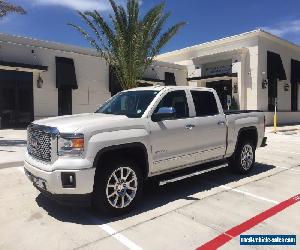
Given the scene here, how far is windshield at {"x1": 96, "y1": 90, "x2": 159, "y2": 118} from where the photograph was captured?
17.7 ft

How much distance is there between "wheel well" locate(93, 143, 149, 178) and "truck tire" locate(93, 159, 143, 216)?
0.29ft

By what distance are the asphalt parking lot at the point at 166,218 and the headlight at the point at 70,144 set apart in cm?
103

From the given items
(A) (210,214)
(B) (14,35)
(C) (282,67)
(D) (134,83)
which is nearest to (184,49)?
(C) (282,67)

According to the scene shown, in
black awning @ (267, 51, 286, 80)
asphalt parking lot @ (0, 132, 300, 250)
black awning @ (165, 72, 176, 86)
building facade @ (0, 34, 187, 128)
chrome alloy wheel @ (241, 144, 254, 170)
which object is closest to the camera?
asphalt parking lot @ (0, 132, 300, 250)

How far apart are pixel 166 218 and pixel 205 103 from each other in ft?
8.62

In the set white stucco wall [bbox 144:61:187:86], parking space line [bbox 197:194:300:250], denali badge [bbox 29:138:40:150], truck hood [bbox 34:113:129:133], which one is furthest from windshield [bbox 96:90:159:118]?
white stucco wall [bbox 144:61:187:86]

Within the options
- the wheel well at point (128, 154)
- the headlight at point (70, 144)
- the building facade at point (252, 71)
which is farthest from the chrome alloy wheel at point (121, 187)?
the building facade at point (252, 71)

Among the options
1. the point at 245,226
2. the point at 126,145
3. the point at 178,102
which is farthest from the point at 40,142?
the point at 245,226

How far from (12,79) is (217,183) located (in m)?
15.6

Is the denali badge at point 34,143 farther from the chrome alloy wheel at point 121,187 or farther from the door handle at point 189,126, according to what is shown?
the door handle at point 189,126

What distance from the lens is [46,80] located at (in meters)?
19.5

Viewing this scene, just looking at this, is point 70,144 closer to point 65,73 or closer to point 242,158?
point 242,158

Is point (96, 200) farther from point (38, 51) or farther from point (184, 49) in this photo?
point (184, 49)

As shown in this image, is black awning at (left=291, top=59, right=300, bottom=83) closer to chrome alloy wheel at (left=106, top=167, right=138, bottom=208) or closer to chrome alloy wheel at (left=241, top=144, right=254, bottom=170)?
chrome alloy wheel at (left=241, top=144, right=254, bottom=170)
